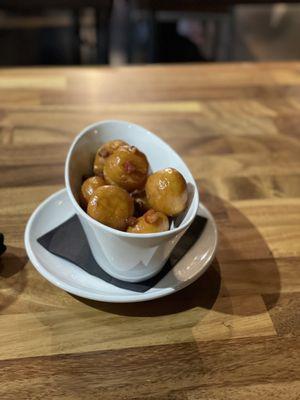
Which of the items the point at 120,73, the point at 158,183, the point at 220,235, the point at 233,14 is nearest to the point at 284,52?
the point at 233,14

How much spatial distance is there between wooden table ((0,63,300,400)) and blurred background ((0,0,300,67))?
717 millimetres

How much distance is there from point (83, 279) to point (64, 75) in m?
0.60

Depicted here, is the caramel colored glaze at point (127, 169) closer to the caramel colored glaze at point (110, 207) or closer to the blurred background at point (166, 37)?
the caramel colored glaze at point (110, 207)

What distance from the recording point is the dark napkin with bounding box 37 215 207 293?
54cm

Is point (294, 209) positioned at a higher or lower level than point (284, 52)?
higher

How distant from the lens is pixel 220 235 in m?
0.65

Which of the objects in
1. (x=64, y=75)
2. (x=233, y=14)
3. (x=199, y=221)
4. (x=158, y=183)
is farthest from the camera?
(x=233, y=14)

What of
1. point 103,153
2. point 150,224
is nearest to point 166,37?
point 103,153

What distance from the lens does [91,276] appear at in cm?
54

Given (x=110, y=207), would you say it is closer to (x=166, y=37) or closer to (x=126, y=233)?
(x=126, y=233)

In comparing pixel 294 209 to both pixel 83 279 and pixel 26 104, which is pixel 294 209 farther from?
pixel 26 104

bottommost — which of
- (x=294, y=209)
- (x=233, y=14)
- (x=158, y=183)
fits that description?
(x=233, y=14)

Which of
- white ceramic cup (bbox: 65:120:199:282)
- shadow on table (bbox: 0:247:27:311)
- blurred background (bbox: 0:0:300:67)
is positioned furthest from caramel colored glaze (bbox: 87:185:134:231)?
blurred background (bbox: 0:0:300:67)

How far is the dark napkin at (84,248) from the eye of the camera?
1.77 ft
